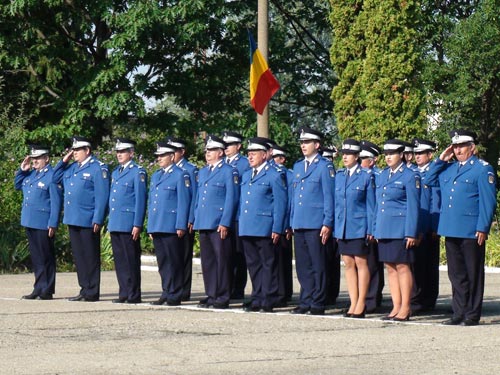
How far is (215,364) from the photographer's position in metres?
10.3

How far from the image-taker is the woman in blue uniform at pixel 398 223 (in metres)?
13.5

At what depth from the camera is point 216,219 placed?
15.1 meters

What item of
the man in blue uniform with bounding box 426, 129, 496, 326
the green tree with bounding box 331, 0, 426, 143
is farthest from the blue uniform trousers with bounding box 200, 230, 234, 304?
the green tree with bounding box 331, 0, 426, 143

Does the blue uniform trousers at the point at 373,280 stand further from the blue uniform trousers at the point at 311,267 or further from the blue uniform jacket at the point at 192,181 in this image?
the blue uniform jacket at the point at 192,181

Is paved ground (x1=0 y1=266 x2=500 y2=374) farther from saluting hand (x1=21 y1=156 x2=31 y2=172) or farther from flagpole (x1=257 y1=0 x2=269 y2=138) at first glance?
flagpole (x1=257 y1=0 x2=269 y2=138)

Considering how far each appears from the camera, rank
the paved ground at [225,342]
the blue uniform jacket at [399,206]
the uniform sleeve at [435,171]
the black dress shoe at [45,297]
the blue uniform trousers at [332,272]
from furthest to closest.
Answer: the black dress shoe at [45,297]
the blue uniform trousers at [332,272]
the uniform sleeve at [435,171]
the blue uniform jacket at [399,206]
the paved ground at [225,342]

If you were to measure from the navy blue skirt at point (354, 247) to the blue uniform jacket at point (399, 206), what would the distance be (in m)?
0.24

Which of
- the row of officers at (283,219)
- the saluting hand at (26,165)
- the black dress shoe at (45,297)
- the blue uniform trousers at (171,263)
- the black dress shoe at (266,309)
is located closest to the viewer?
the row of officers at (283,219)

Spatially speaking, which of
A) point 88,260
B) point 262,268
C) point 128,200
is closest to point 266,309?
point 262,268

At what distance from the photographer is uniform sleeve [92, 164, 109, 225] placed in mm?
15641

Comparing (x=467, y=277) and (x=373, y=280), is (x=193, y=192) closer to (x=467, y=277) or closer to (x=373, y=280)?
(x=373, y=280)

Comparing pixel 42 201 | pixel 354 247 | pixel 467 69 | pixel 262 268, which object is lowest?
pixel 262 268

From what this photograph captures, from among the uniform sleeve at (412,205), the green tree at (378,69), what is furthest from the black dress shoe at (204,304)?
the green tree at (378,69)

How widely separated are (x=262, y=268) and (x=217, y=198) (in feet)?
3.15
